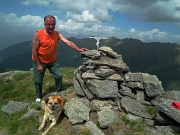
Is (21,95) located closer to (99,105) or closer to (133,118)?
(99,105)

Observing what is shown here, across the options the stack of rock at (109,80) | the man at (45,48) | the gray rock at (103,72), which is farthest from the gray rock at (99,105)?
the man at (45,48)

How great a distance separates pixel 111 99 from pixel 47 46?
18.1ft

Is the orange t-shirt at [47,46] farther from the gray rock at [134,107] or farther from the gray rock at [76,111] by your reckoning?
the gray rock at [134,107]

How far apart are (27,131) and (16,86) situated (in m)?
7.88

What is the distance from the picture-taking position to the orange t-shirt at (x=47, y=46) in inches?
440

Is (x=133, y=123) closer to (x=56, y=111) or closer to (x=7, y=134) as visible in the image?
(x=56, y=111)

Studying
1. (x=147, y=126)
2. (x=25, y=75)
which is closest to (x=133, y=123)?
(x=147, y=126)

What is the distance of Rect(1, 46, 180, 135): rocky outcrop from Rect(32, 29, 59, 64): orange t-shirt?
215 cm

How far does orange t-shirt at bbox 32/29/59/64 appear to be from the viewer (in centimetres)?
1118

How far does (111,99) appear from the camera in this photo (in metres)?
12.0

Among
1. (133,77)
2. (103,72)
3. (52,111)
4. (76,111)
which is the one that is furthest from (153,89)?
(52,111)

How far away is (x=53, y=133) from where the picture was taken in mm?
9438

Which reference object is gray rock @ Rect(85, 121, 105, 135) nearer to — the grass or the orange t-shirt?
the grass

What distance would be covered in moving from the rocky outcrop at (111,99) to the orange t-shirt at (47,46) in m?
2.15
